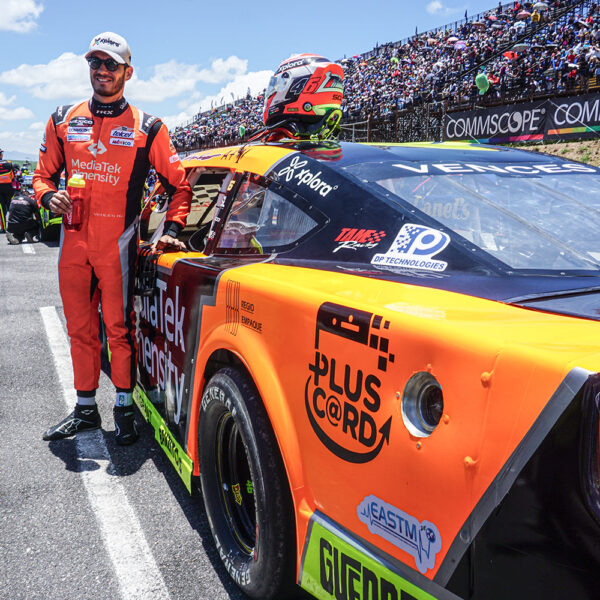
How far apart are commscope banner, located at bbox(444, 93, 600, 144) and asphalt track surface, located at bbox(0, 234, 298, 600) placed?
1536cm

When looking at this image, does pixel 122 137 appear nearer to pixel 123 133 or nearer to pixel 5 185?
pixel 123 133

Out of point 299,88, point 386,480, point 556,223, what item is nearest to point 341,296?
point 386,480

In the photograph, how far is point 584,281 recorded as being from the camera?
142 cm

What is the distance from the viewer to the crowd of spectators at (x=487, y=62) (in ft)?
63.4

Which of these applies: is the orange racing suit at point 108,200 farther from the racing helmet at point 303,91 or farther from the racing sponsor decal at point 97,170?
the racing helmet at point 303,91

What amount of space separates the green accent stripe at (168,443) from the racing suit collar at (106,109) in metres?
1.43

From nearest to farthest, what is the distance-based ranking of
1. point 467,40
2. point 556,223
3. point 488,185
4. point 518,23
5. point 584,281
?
point 584,281 < point 556,223 < point 488,185 < point 518,23 < point 467,40

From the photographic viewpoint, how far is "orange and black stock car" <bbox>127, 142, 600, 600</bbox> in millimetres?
951

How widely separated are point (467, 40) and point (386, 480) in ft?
107

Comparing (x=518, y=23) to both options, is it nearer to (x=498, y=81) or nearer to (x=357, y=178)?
(x=498, y=81)

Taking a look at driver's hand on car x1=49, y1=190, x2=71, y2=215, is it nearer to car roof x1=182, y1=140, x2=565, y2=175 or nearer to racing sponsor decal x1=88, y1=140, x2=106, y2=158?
racing sponsor decal x1=88, y1=140, x2=106, y2=158

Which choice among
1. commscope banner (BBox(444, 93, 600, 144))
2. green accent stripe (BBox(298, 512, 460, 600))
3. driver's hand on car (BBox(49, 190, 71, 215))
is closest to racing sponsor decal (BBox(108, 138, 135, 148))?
driver's hand on car (BBox(49, 190, 71, 215))

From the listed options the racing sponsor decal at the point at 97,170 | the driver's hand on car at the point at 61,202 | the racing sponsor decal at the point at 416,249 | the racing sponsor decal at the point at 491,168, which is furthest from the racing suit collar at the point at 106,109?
the racing sponsor decal at the point at 416,249

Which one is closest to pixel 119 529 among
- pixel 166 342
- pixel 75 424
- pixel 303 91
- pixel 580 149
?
pixel 166 342
